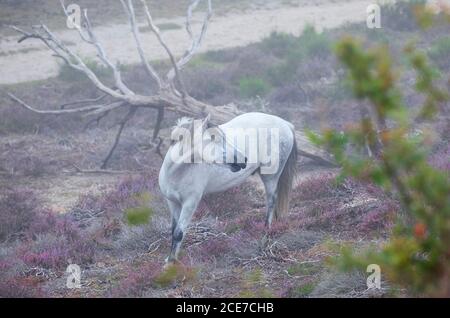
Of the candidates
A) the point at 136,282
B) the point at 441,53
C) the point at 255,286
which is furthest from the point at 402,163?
the point at 441,53

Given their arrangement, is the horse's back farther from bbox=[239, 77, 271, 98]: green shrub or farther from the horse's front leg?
bbox=[239, 77, 271, 98]: green shrub

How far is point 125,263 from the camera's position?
7297 mm

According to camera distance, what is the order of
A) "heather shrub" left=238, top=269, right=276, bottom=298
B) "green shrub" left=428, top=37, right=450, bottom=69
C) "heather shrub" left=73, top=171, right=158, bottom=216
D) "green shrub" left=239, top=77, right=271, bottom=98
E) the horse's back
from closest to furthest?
"heather shrub" left=238, top=269, right=276, bottom=298 < the horse's back < "heather shrub" left=73, top=171, right=158, bottom=216 < "green shrub" left=239, top=77, right=271, bottom=98 < "green shrub" left=428, top=37, right=450, bottom=69

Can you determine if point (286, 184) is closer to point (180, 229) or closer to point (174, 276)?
point (180, 229)

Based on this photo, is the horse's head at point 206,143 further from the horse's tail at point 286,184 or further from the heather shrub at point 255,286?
the heather shrub at point 255,286

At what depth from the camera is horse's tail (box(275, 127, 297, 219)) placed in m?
8.25

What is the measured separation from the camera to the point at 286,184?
834cm

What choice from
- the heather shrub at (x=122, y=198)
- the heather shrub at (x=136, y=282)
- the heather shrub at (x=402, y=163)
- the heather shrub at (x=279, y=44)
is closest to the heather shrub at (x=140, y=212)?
the heather shrub at (x=122, y=198)

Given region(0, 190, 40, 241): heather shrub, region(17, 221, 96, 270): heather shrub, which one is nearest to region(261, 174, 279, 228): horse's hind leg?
region(17, 221, 96, 270): heather shrub

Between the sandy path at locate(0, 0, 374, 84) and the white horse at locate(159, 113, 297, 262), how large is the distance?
9.94 metres

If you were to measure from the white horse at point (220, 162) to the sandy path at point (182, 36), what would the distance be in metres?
9.94

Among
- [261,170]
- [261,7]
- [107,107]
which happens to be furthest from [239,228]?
[261,7]

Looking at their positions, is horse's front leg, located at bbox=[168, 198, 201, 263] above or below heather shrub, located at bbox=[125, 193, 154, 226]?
above
